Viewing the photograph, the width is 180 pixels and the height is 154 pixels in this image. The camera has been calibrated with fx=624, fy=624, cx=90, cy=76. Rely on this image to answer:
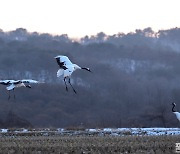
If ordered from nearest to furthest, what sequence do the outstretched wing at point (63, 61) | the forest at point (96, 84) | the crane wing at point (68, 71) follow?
the outstretched wing at point (63, 61) → the crane wing at point (68, 71) → the forest at point (96, 84)

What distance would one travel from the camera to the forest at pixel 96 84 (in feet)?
214

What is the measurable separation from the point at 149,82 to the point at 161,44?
57.5 m

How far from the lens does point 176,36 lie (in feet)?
559

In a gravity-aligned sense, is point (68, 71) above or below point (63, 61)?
below

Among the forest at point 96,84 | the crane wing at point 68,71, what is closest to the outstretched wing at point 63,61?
the crane wing at point 68,71

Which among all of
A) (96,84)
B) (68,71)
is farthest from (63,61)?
(96,84)

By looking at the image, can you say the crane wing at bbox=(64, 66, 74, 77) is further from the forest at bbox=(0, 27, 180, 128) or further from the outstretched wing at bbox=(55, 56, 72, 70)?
the forest at bbox=(0, 27, 180, 128)

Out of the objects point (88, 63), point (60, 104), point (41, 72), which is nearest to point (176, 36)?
point (88, 63)

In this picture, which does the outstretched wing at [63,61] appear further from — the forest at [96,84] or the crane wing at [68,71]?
the forest at [96,84]

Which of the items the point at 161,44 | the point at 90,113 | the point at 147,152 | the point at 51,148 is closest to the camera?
the point at 147,152

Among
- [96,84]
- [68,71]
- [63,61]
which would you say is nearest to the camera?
[63,61]

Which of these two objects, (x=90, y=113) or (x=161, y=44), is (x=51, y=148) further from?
(x=161, y=44)

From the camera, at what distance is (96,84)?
10081cm

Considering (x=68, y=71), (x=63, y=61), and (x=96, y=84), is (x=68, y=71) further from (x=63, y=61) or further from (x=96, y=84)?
(x=96, y=84)
